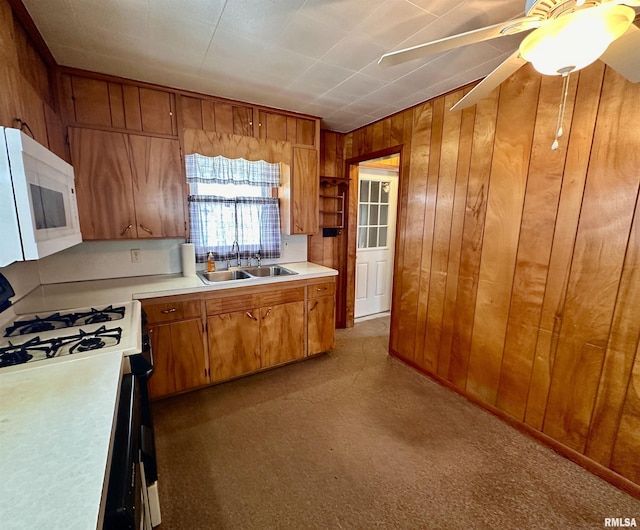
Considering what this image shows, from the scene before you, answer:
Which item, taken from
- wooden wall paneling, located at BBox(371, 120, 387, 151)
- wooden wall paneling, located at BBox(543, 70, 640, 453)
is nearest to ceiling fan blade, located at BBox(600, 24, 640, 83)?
wooden wall paneling, located at BBox(543, 70, 640, 453)

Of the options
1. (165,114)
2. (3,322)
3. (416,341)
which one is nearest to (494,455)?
(416,341)

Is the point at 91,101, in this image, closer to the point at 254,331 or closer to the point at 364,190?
the point at 254,331

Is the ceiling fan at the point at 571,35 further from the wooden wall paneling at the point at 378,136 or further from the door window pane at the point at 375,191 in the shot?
the door window pane at the point at 375,191

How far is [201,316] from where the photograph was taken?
230 cm

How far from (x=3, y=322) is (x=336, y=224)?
282cm

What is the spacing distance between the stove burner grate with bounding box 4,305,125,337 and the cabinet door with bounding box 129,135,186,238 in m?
0.79

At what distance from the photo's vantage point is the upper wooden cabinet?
78.4 inches

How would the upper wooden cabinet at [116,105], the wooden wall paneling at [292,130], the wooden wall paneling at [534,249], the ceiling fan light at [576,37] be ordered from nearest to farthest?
the ceiling fan light at [576,37]
the wooden wall paneling at [534,249]
the upper wooden cabinet at [116,105]
the wooden wall paneling at [292,130]

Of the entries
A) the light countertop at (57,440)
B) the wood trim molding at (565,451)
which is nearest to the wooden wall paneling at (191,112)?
the light countertop at (57,440)

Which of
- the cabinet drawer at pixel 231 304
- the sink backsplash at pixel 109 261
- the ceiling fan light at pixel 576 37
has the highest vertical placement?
the ceiling fan light at pixel 576 37

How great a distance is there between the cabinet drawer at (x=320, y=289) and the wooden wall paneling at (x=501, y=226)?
128 centimetres

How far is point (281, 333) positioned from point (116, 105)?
2174 millimetres

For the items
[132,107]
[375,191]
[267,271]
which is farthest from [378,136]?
[132,107]

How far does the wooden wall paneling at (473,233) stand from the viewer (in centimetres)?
208
